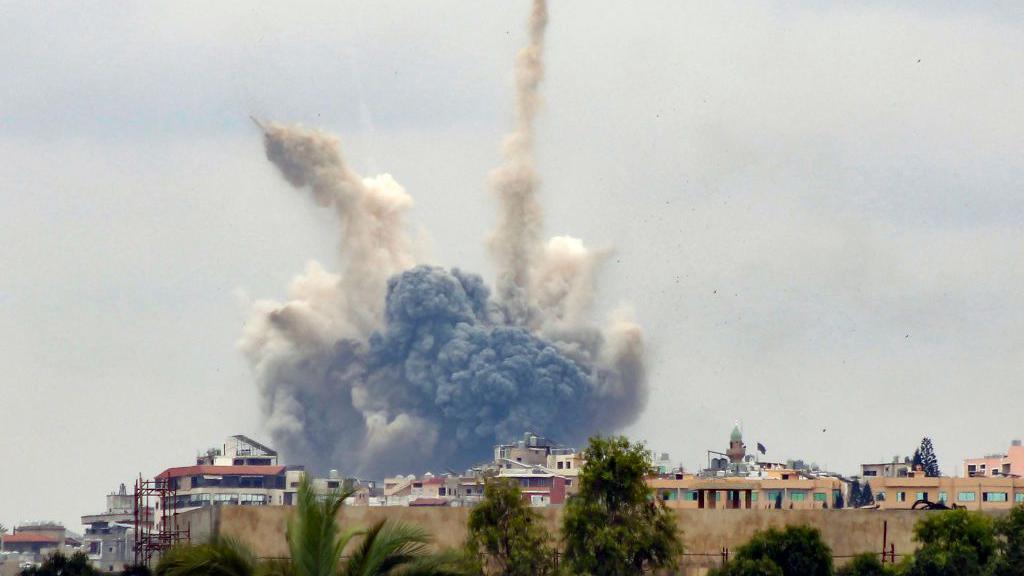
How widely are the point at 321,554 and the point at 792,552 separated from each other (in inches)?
1008

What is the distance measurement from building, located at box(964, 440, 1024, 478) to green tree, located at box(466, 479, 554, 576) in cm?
11351

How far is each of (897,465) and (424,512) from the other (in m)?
118

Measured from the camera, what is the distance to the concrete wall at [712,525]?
212ft

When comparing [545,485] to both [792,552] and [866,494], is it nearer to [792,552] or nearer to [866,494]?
[866,494]

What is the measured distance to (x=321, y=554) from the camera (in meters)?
35.2

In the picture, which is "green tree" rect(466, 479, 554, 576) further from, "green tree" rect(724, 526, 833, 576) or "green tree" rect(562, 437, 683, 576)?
"green tree" rect(724, 526, 833, 576)

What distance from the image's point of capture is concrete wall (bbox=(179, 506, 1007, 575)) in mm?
64750

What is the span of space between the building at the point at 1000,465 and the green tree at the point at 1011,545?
361 ft

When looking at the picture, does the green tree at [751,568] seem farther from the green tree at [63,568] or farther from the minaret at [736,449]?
the minaret at [736,449]

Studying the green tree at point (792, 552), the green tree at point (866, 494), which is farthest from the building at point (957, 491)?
the green tree at point (792, 552)

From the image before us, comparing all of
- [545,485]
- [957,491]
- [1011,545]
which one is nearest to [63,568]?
[1011,545]

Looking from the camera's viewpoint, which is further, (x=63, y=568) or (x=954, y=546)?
Answer: (x=63, y=568)

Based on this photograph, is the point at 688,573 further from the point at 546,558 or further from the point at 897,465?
the point at 897,465

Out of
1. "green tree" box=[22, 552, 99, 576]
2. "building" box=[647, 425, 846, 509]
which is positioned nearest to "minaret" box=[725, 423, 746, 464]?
"building" box=[647, 425, 846, 509]
